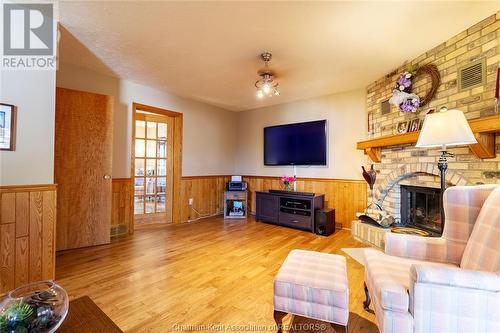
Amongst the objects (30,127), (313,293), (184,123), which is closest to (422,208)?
(313,293)

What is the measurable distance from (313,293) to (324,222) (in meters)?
2.35

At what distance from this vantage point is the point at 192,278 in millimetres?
2150

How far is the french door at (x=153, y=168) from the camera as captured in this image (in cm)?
391

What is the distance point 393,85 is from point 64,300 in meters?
3.73

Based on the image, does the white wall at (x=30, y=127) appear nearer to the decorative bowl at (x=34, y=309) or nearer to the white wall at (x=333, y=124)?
the decorative bowl at (x=34, y=309)

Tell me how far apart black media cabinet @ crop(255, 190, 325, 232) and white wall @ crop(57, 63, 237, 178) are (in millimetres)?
1351

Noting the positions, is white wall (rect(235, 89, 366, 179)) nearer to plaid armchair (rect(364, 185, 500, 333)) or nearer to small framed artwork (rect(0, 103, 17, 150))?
plaid armchair (rect(364, 185, 500, 333))

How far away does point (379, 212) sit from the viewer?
10.2 ft

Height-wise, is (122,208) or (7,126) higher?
(7,126)

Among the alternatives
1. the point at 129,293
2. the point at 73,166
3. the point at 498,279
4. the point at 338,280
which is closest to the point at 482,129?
the point at 498,279

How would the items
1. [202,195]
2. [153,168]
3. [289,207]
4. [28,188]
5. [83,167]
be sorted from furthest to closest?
[202,195] → [153,168] → [289,207] → [83,167] → [28,188]

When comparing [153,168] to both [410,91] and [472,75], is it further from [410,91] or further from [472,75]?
[472,75]

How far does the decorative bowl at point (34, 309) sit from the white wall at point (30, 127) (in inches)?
A: 54.1

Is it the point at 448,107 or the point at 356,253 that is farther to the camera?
the point at 356,253
